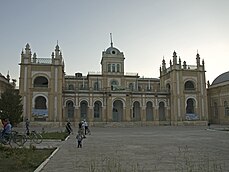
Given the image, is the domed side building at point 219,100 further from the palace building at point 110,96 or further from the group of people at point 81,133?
the group of people at point 81,133

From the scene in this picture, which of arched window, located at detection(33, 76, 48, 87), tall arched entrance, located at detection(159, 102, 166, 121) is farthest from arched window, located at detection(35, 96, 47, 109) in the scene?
tall arched entrance, located at detection(159, 102, 166, 121)

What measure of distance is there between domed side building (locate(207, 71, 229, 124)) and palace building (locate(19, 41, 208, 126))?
4.02 m

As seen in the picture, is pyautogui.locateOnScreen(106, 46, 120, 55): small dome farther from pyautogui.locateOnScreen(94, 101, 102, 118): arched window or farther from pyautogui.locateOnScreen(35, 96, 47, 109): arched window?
pyautogui.locateOnScreen(35, 96, 47, 109): arched window

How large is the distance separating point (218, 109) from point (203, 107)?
5162 mm

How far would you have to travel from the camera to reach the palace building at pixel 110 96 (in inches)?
1836

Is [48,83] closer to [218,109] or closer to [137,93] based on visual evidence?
[137,93]

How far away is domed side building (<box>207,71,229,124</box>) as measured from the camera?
177ft

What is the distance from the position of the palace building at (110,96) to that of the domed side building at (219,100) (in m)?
4.02

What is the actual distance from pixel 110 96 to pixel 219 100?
913 inches

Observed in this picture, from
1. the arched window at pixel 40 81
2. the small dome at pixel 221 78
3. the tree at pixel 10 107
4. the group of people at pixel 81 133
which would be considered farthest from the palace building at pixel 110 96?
the group of people at pixel 81 133

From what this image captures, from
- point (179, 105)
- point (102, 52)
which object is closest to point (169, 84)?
point (179, 105)

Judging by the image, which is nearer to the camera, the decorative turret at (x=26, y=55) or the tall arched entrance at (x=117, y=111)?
the decorative turret at (x=26, y=55)

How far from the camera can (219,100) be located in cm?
5616

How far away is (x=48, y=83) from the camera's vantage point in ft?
156
